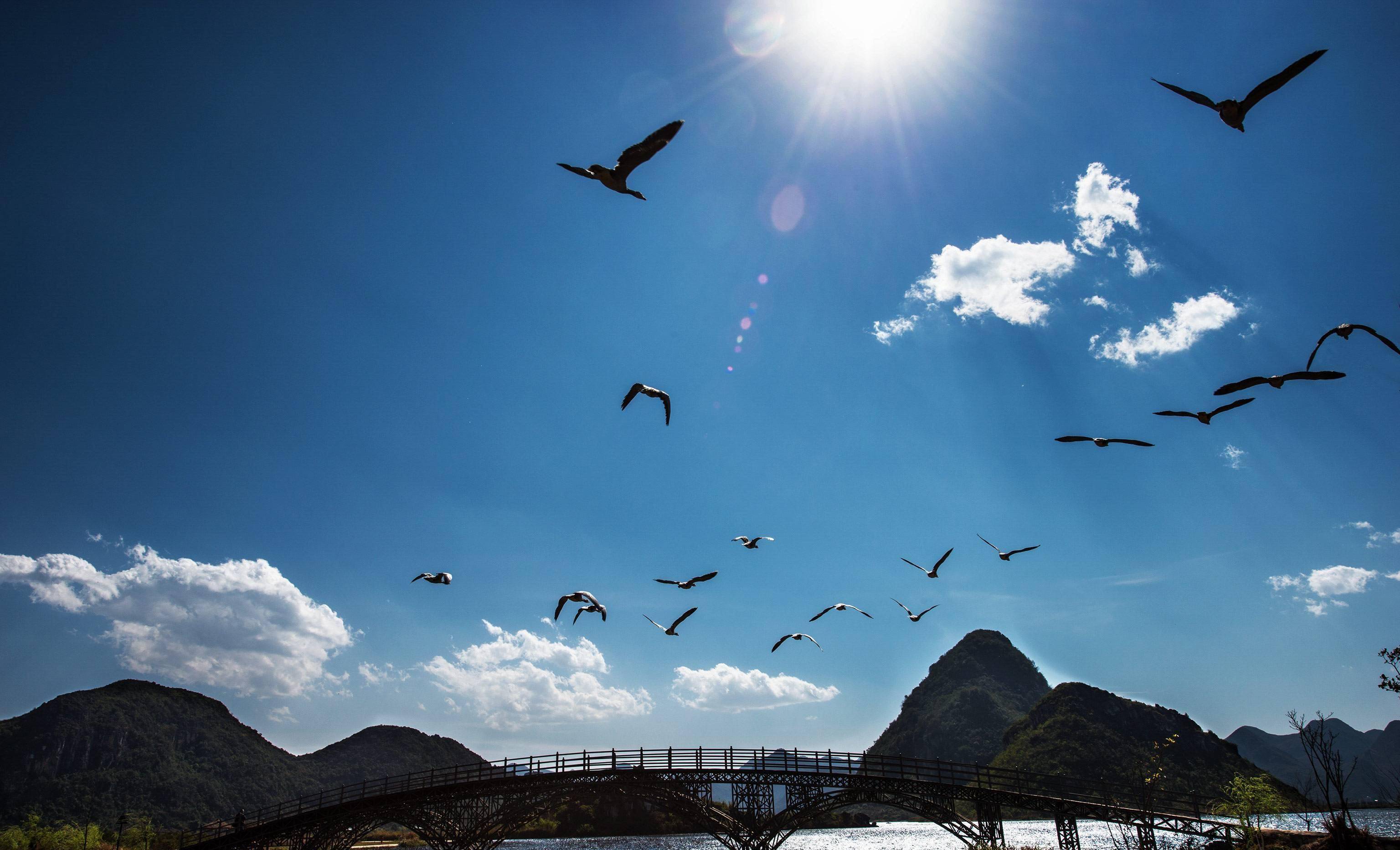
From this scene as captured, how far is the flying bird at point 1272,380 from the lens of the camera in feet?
40.7

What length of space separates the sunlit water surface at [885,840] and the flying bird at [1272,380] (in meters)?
108

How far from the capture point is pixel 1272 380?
12648 mm

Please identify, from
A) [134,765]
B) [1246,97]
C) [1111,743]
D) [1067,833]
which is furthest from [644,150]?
[134,765]

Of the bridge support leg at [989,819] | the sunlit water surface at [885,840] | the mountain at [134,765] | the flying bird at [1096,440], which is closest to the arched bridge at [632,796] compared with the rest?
the bridge support leg at [989,819]

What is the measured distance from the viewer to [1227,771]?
14550 cm

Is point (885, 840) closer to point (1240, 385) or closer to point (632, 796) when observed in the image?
point (632, 796)

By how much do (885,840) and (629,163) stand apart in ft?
557

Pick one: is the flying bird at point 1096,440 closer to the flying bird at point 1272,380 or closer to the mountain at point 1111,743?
the flying bird at point 1272,380

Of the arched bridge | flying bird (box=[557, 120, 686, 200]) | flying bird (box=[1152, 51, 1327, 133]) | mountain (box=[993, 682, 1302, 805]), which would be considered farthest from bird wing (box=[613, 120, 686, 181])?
mountain (box=[993, 682, 1302, 805])

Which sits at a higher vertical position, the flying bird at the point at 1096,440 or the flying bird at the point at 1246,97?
the flying bird at the point at 1246,97

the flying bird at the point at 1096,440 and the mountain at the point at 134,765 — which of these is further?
the mountain at the point at 134,765

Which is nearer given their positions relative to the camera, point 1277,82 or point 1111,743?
Answer: point 1277,82

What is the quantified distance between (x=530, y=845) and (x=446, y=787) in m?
119

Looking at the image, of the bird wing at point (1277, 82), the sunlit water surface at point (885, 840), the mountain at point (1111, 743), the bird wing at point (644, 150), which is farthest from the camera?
the mountain at point (1111, 743)
